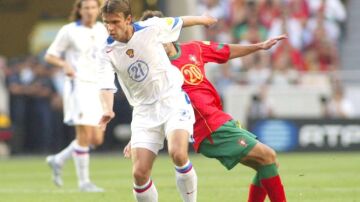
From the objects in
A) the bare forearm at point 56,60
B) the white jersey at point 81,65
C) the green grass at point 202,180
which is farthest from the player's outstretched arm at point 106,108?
the white jersey at point 81,65

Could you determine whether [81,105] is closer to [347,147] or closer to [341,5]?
[347,147]

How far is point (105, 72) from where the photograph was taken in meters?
10.0

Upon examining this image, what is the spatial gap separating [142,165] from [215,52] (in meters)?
1.50

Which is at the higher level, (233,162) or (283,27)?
(233,162)

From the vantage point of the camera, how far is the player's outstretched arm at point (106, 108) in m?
9.93

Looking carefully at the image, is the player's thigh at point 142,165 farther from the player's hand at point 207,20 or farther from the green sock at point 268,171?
the player's hand at point 207,20

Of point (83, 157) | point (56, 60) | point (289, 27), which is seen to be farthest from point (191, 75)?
point (289, 27)

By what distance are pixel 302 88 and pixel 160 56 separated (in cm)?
1401

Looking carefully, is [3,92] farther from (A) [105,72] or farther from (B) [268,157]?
(B) [268,157]

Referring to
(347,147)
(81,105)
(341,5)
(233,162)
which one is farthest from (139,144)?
(341,5)

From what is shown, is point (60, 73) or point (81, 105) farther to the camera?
point (60, 73)

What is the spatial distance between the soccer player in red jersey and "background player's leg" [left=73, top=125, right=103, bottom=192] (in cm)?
417

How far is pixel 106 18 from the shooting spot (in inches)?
379

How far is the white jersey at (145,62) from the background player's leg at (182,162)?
422 millimetres
